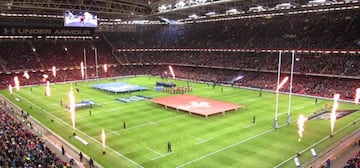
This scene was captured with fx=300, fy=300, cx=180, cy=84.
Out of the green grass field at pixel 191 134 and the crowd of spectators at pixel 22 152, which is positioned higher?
the crowd of spectators at pixel 22 152

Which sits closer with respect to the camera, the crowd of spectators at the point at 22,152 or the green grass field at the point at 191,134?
the crowd of spectators at the point at 22,152

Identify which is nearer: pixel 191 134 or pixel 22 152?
pixel 22 152

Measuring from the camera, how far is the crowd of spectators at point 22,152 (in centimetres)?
1802

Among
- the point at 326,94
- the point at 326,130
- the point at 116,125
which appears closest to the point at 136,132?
the point at 116,125

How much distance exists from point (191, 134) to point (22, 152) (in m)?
15.5

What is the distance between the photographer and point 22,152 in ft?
65.7

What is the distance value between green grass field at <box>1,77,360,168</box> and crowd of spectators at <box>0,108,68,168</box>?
4.35m

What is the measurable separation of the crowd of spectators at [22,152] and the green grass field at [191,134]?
4.35 meters

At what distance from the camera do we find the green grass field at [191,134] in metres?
24.3

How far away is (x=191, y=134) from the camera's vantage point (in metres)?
30.1

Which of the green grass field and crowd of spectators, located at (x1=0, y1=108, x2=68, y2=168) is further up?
crowd of spectators, located at (x1=0, y1=108, x2=68, y2=168)

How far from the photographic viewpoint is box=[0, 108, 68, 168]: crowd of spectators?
1802cm

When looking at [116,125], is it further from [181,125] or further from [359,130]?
[359,130]

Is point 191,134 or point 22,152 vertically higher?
point 22,152
